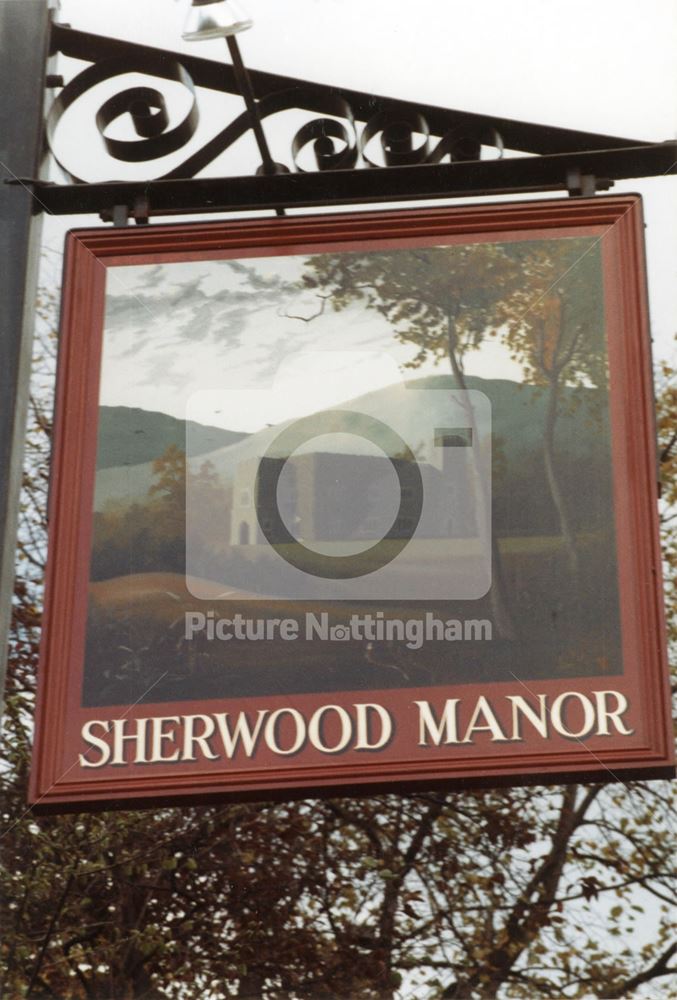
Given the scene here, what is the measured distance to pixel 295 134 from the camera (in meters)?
5.98

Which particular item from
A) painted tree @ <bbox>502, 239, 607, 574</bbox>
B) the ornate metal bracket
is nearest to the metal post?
the ornate metal bracket

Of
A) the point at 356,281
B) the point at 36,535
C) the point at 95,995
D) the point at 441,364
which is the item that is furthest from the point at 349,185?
the point at 95,995

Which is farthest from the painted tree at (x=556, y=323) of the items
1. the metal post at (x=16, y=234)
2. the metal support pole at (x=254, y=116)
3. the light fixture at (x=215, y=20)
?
the metal post at (x=16, y=234)

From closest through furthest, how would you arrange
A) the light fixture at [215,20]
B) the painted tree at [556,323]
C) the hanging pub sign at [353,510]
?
1. the hanging pub sign at [353,510]
2. the painted tree at [556,323]
3. the light fixture at [215,20]

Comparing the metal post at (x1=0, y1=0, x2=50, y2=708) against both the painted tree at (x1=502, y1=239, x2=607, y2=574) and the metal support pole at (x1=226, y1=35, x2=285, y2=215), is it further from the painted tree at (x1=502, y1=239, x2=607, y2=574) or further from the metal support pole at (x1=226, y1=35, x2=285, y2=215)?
the painted tree at (x1=502, y1=239, x2=607, y2=574)

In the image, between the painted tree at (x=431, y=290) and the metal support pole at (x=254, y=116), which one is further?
the metal support pole at (x=254, y=116)

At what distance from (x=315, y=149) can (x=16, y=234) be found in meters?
1.26

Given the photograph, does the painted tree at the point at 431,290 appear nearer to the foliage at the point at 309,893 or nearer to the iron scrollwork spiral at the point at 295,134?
the iron scrollwork spiral at the point at 295,134

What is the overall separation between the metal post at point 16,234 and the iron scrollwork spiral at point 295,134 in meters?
0.14

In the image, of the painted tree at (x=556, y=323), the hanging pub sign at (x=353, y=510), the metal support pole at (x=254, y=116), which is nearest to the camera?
the hanging pub sign at (x=353, y=510)

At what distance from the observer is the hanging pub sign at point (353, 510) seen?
4707 mm

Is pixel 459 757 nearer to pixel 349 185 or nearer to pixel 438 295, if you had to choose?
pixel 438 295

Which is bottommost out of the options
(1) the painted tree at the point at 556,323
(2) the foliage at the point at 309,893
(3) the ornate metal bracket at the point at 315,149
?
(2) the foliage at the point at 309,893

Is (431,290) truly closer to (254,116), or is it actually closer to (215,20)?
(254,116)
